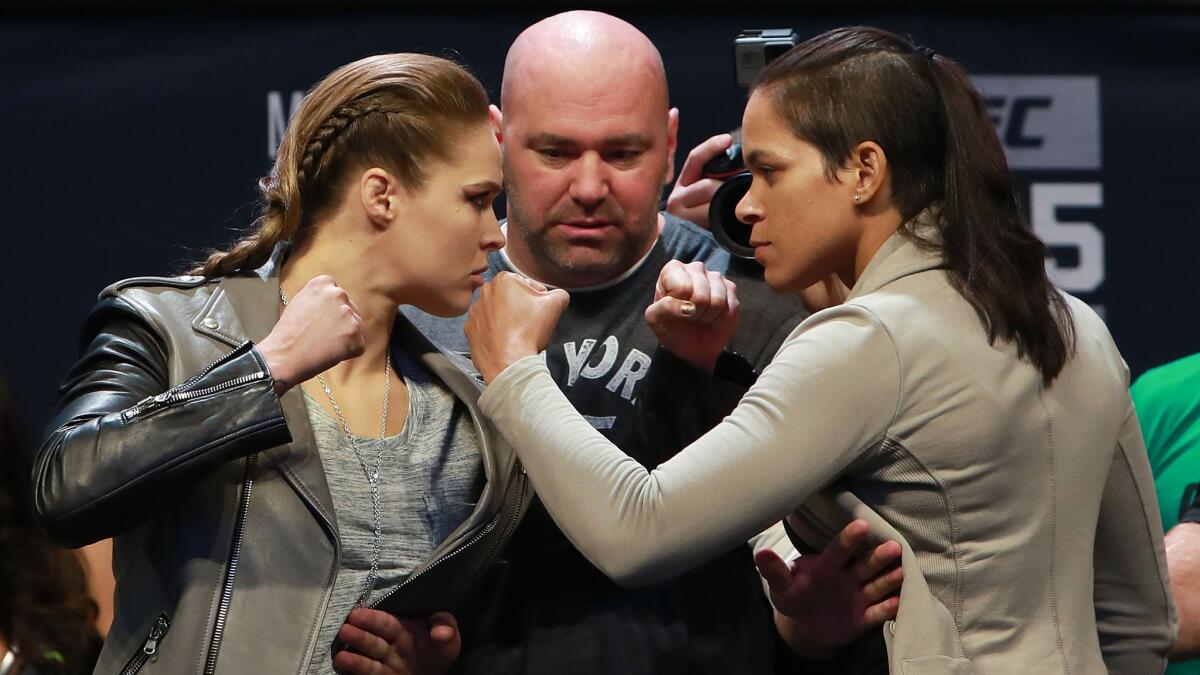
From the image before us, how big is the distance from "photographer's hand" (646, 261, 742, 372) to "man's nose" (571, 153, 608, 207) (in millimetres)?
398

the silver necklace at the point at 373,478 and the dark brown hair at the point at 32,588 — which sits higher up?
the silver necklace at the point at 373,478

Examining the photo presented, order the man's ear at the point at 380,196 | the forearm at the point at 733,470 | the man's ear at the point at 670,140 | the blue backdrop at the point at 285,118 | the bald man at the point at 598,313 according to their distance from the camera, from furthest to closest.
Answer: the blue backdrop at the point at 285,118 → the man's ear at the point at 670,140 → the bald man at the point at 598,313 → the man's ear at the point at 380,196 → the forearm at the point at 733,470

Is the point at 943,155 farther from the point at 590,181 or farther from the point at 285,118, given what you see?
the point at 285,118

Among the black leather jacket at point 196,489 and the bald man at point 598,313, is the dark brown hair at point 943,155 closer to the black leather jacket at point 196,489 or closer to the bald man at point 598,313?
the bald man at point 598,313

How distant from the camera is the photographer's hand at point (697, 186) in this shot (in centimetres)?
→ 261

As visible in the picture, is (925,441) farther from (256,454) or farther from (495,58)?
(495,58)

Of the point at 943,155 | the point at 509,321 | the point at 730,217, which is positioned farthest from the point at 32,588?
the point at 943,155

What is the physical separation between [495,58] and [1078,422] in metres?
1.56

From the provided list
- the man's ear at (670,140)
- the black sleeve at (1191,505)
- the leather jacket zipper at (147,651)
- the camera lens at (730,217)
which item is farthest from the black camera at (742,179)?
the leather jacket zipper at (147,651)

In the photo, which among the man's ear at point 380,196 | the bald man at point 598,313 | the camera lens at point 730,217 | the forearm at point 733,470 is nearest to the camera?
the forearm at point 733,470

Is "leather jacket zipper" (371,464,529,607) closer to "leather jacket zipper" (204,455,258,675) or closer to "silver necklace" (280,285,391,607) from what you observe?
"silver necklace" (280,285,391,607)

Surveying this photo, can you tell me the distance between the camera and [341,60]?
3.07 meters

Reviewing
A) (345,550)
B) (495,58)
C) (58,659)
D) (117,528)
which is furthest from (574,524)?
(495,58)

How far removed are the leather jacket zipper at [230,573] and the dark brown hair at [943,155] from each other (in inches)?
30.3
